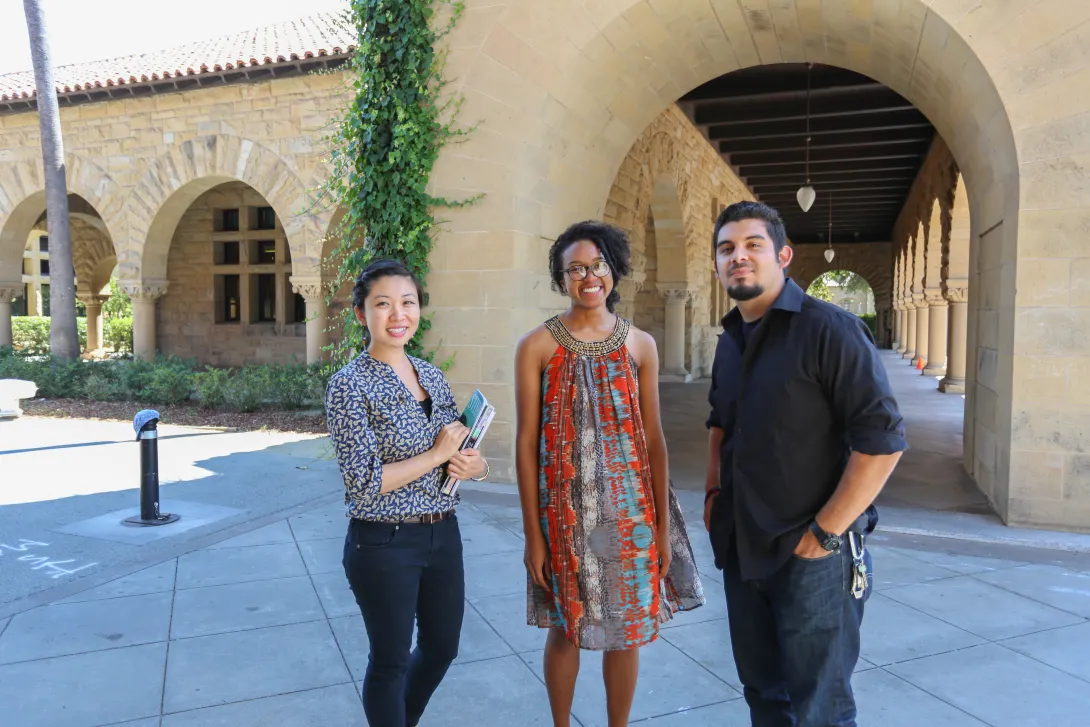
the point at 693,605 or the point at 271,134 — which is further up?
the point at 271,134

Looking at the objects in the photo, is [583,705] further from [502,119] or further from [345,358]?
[345,358]

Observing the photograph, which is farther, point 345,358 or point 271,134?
point 271,134

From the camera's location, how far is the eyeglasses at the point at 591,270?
7.15 ft

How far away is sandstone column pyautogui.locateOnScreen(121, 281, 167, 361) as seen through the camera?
13523 millimetres

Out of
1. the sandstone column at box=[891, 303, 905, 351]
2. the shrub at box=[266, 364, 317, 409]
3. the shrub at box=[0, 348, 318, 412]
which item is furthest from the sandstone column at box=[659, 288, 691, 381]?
the sandstone column at box=[891, 303, 905, 351]

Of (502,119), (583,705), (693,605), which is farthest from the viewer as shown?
(502,119)

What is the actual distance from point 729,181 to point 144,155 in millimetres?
12628

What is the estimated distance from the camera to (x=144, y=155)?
1303cm

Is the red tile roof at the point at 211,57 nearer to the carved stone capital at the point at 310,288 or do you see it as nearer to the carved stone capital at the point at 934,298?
the carved stone capital at the point at 310,288

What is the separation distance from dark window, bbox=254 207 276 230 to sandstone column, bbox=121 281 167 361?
255 centimetres

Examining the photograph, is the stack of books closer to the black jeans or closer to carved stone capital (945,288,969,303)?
the black jeans

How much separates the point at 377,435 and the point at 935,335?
1942cm

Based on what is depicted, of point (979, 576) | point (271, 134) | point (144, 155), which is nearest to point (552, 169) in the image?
point (979, 576)

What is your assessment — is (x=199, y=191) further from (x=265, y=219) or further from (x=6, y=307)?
(x=6, y=307)
